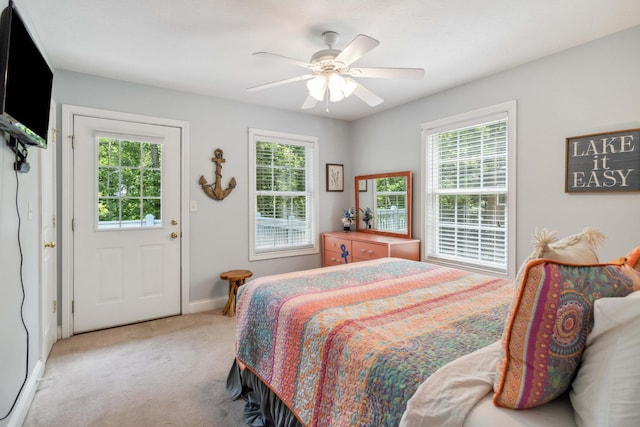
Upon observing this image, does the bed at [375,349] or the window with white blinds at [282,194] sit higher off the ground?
the window with white blinds at [282,194]

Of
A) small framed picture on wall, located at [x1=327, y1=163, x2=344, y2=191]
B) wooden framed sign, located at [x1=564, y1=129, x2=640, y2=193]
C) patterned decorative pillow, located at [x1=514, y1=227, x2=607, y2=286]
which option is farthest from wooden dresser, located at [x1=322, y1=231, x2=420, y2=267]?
patterned decorative pillow, located at [x1=514, y1=227, x2=607, y2=286]

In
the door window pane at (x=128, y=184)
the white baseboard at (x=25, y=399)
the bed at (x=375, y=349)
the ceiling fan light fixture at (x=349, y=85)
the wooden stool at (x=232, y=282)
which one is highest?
the ceiling fan light fixture at (x=349, y=85)

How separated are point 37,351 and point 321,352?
217cm

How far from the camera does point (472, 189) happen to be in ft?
10.6

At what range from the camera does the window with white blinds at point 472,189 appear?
2938 millimetres

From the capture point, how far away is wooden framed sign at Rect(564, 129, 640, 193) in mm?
2174

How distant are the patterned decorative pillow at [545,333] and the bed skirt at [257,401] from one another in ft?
3.35

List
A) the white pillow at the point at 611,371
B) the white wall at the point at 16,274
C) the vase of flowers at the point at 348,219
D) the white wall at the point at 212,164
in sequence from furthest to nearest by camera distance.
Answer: the vase of flowers at the point at 348,219
the white wall at the point at 212,164
the white wall at the point at 16,274
the white pillow at the point at 611,371

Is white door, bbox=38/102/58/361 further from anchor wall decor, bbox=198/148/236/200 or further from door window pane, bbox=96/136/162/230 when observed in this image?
anchor wall decor, bbox=198/148/236/200

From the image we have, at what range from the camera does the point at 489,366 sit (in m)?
0.99

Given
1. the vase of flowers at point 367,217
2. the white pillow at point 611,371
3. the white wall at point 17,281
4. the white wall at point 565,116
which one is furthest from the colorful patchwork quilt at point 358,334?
the vase of flowers at point 367,217

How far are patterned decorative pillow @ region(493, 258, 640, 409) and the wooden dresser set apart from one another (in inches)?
101

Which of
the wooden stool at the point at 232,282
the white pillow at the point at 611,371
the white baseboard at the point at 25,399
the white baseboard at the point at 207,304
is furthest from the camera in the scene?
the white baseboard at the point at 207,304

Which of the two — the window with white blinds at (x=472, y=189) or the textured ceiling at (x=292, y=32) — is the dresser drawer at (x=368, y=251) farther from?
the textured ceiling at (x=292, y=32)
